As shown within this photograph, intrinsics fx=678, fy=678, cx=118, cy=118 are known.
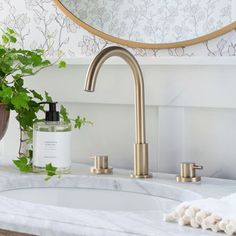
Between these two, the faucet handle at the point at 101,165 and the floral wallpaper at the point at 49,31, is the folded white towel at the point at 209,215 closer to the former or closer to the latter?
the faucet handle at the point at 101,165

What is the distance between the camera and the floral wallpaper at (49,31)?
184cm

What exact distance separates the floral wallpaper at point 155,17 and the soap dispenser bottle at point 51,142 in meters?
0.29

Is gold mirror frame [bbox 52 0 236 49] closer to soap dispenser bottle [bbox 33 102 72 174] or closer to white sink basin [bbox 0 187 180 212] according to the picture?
soap dispenser bottle [bbox 33 102 72 174]

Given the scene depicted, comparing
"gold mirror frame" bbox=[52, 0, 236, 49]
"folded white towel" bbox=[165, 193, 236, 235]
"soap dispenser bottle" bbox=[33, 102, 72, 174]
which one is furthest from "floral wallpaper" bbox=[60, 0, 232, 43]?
"folded white towel" bbox=[165, 193, 236, 235]

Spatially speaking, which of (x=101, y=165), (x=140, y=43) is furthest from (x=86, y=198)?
(x=140, y=43)

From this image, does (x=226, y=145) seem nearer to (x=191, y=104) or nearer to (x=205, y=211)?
(x=191, y=104)

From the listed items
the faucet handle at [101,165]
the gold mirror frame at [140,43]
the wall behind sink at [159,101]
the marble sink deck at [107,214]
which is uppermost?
the gold mirror frame at [140,43]

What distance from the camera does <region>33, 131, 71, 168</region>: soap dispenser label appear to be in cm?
164

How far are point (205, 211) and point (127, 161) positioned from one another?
66 cm

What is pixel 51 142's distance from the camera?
1.64m

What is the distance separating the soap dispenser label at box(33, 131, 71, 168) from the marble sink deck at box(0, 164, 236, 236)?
0.06m

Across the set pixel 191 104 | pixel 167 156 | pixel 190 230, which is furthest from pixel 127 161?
pixel 190 230

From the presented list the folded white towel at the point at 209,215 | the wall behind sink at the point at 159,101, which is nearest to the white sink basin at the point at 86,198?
the wall behind sink at the point at 159,101

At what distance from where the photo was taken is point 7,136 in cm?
202
